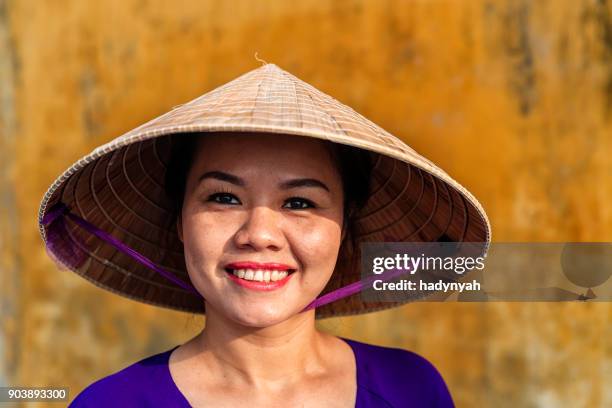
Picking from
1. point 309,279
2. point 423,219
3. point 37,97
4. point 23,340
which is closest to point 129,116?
point 37,97

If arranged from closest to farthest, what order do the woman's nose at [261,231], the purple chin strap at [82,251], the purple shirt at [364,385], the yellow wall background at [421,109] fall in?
the woman's nose at [261,231]
the purple shirt at [364,385]
the purple chin strap at [82,251]
the yellow wall background at [421,109]

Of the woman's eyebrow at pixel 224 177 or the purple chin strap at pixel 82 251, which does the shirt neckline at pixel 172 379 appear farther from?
the woman's eyebrow at pixel 224 177

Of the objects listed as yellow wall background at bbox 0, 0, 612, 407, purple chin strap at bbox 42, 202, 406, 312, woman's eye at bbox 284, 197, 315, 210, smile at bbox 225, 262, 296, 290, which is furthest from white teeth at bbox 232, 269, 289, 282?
yellow wall background at bbox 0, 0, 612, 407

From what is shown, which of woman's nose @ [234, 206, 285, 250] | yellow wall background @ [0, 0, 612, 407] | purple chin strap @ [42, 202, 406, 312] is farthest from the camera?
yellow wall background @ [0, 0, 612, 407]

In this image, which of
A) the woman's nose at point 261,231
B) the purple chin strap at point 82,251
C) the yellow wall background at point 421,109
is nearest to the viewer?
the woman's nose at point 261,231

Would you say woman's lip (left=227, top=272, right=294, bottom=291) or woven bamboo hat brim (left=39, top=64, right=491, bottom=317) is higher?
woven bamboo hat brim (left=39, top=64, right=491, bottom=317)

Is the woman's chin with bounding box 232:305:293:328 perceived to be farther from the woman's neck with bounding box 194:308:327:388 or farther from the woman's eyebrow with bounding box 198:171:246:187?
the woman's eyebrow with bounding box 198:171:246:187

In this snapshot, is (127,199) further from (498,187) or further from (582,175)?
(582,175)

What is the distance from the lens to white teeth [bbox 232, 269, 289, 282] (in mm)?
1386

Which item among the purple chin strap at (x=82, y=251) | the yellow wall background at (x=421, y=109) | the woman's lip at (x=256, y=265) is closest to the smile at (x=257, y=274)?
the woman's lip at (x=256, y=265)

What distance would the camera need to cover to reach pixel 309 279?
56.9 inches

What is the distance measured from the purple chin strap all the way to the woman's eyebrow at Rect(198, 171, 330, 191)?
314mm

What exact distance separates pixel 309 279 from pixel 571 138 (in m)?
1.96

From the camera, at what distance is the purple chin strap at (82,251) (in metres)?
1.69
